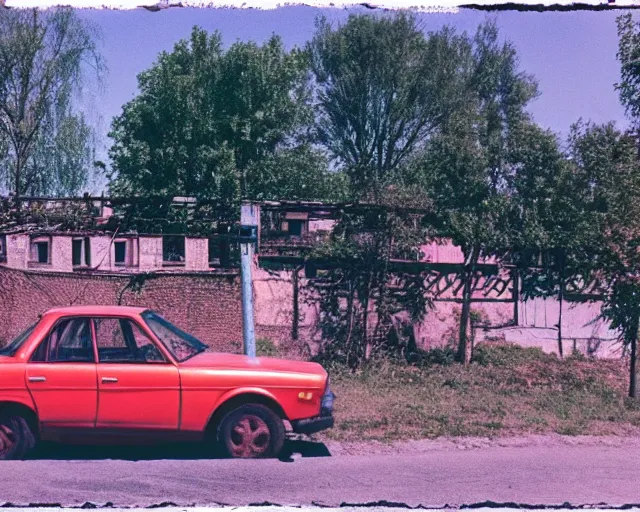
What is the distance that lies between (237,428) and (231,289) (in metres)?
4.84

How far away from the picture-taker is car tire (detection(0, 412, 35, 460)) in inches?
250

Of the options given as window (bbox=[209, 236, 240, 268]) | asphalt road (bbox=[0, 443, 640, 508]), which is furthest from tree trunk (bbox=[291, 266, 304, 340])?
asphalt road (bbox=[0, 443, 640, 508])

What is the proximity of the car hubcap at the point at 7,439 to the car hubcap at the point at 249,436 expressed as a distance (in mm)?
2042

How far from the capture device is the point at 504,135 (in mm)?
12039

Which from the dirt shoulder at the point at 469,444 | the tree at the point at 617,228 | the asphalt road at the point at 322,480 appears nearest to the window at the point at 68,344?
the asphalt road at the point at 322,480

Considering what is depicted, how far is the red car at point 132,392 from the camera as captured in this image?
6.30 metres

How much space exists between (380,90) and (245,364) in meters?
14.2

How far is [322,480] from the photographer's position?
6.02 meters

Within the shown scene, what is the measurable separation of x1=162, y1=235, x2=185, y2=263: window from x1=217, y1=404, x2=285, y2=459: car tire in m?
6.79

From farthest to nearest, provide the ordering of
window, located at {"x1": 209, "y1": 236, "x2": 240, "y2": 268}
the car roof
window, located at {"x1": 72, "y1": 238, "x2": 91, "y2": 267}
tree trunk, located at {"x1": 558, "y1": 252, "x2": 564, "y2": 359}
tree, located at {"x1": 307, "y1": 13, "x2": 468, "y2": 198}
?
tree, located at {"x1": 307, "y1": 13, "x2": 468, "y2": 198} → window, located at {"x1": 209, "y1": 236, "x2": 240, "y2": 268} → window, located at {"x1": 72, "y1": 238, "x2": 91, "y2": 267} → tree trunk, located at {"x1": 558, "y1": 252, "x2": 564, "y2": 359} → the car roof

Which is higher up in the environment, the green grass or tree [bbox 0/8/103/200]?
tree [bbox 0/8/103/200]

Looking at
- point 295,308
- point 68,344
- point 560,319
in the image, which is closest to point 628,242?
point 560,319

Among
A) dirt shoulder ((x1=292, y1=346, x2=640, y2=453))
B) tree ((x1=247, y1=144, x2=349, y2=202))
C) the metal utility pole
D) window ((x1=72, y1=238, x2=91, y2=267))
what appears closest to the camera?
dirt shoulder ((x1=292, y1=346, x2=640, y2=453))

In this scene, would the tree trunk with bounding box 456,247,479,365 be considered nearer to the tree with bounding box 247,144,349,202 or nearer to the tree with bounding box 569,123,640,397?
the tree with bounding box 569,123,640,397
